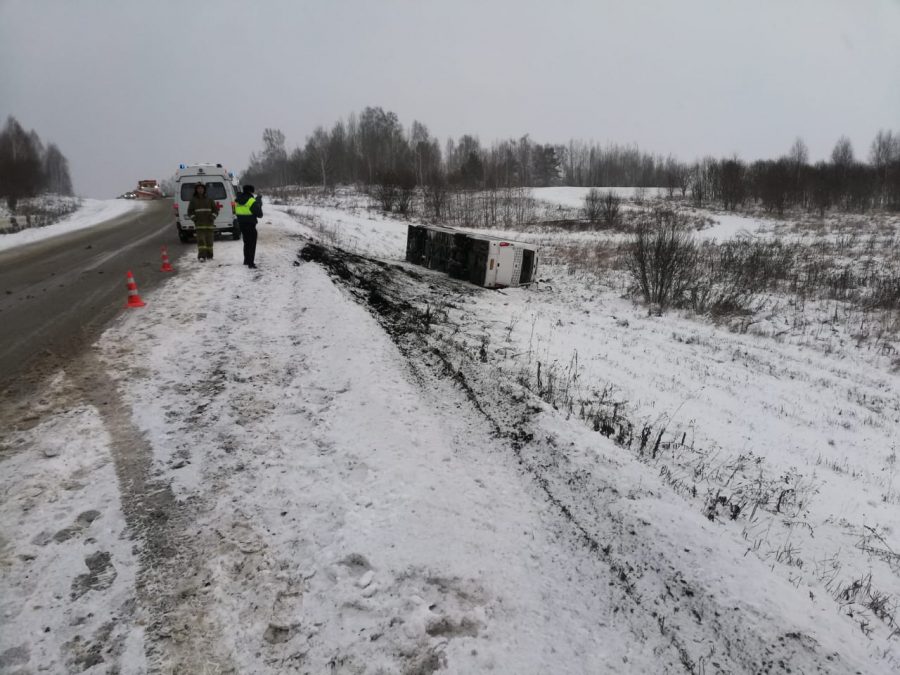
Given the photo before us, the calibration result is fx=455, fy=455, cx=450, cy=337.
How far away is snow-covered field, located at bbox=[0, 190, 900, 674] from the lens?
7.64ft

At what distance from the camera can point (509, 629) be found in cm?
243

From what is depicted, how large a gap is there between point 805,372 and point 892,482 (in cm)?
382

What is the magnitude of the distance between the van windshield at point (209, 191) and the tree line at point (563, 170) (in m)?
23.6

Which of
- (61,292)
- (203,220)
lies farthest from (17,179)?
(61,292)

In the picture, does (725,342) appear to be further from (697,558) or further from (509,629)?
(509,629)

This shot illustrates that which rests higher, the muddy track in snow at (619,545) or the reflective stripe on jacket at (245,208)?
the reflective stripe on jacket at (245,208)

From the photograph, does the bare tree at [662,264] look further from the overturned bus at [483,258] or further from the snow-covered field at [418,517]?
the snow-covered field at [418,517]

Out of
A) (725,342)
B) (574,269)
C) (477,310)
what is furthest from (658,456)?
(574,269)

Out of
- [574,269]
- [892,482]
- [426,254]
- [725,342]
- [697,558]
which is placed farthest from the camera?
[574,269]

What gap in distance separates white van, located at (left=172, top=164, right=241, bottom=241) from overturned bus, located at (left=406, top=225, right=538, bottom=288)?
5.78 m

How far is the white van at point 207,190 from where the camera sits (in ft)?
41.4

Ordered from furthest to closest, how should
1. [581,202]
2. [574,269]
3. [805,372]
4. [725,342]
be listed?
[581,202] < [574,269] < [725,342] < [805,372]

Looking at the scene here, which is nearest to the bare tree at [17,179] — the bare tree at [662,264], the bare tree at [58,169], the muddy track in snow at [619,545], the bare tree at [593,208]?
the muddy track in snow at [619,545]

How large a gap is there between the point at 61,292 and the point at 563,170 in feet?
373
